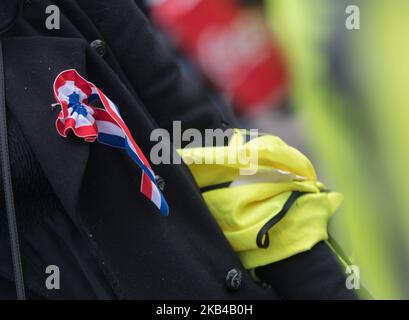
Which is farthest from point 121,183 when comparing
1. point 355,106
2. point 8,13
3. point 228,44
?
point 228,44

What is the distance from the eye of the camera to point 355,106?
1.16 meters

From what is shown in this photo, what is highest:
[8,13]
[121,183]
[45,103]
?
[8,13]

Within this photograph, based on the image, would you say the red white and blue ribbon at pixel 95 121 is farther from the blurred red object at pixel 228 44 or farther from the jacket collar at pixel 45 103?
the blurred red object at pixel 228 44

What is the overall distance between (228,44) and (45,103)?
686 mm

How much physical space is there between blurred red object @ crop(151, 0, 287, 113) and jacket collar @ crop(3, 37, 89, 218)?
0.59 m

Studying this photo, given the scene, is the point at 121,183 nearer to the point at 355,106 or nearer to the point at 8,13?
the point at 8,13

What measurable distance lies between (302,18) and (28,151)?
61 cm

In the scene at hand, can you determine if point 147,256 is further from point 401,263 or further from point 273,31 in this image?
point 273,31

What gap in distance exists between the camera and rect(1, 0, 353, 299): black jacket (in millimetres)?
833

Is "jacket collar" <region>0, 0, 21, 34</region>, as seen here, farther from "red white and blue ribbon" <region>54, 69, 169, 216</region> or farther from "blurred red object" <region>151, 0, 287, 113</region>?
"blurred red object" <region>151, 0, 287, 113</region>

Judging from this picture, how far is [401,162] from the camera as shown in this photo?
1.11 m

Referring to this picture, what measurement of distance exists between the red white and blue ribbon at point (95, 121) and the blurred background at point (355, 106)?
30cm

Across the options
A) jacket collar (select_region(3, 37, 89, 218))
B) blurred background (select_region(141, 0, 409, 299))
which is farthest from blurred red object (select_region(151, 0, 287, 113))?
jacket collar (select_region(3, 37, 89, 218))

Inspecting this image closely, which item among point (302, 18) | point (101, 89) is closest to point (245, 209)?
point (101, 89)
